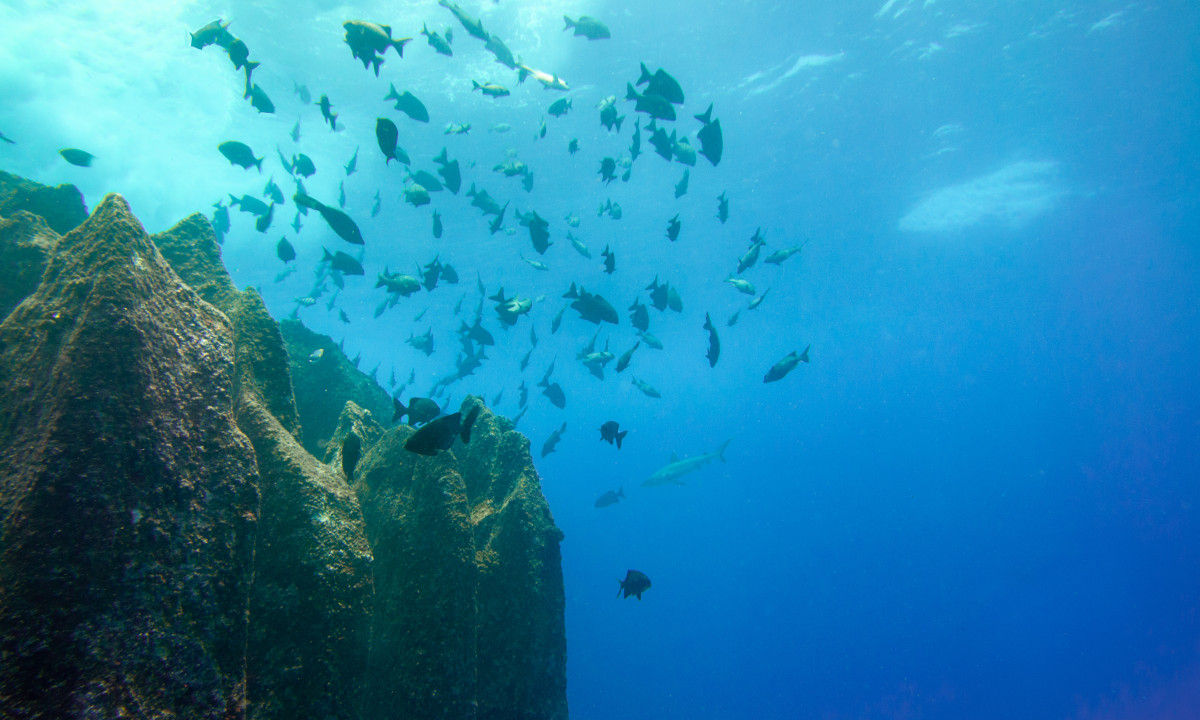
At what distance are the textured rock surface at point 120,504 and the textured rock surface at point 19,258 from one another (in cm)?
261

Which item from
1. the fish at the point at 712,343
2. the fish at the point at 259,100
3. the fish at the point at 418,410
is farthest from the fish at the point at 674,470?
the fish at the point at 259,100

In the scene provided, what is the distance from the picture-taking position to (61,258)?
3.98 meters

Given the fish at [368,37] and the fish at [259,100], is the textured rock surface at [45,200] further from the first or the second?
the fish at [368,37]

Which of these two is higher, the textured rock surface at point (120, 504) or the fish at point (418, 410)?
the fish at point (418, 410)

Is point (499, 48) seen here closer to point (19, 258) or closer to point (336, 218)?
point (336, 218)

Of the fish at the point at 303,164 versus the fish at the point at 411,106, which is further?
the fish at the point at 303,164

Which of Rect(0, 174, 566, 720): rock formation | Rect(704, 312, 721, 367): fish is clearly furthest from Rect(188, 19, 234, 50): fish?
Rect(704, 312, 721, 367): fish

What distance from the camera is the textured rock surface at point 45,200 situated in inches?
265

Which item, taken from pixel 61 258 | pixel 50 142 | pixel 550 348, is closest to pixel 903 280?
pixel 550 348

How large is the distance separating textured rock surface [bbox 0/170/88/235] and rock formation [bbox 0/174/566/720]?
2.09 meters

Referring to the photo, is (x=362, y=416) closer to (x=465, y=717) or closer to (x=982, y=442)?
(x=465, y=717)

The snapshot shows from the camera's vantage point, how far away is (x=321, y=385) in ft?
28.2

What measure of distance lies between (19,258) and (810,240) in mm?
35068

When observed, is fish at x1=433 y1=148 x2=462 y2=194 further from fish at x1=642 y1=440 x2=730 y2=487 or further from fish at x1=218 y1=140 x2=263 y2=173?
fish at x1=642 y1=440 x2=730 y2=487
